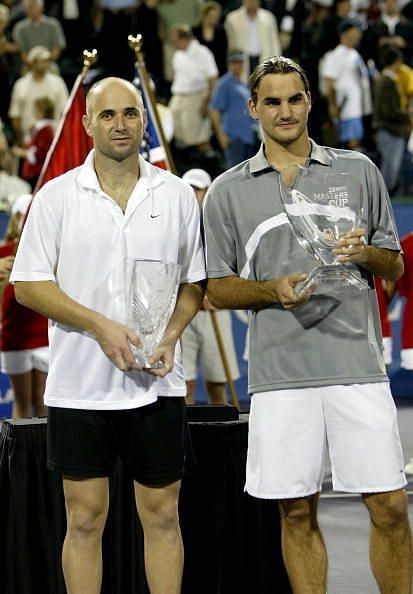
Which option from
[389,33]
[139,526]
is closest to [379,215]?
[139,526]

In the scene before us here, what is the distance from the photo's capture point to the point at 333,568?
650cm

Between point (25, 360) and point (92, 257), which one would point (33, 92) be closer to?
point (25, 360)

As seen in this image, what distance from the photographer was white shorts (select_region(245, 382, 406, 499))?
15.5ft

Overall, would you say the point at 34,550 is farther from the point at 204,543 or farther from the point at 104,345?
the point at 104,345

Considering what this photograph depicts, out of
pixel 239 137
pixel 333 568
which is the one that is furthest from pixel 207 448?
pixel 239 137

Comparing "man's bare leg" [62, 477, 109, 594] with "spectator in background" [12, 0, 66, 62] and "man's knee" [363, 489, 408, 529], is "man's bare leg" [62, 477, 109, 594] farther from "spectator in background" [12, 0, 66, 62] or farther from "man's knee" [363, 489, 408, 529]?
"spectator in background" [12, 0, 66, 62]

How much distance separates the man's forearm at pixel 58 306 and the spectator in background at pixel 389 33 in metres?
11.6

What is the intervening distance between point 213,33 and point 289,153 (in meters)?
11.4

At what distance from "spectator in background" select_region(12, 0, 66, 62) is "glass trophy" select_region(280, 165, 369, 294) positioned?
455 inches

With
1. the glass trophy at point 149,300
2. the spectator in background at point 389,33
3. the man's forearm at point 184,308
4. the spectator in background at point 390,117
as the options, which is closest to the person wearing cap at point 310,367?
the man's forearm at point 184,308

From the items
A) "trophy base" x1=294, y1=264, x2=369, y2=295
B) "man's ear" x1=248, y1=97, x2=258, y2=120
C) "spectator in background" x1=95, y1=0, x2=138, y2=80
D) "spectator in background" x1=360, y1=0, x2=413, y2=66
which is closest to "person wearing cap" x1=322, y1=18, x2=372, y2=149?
"spectator in background" x1=360, y1=0, x2=413, y2=66

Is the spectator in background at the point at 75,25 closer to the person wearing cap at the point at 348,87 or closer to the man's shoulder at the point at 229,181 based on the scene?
the person wearing cap at the point at 348,87

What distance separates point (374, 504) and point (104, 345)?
3.69ft

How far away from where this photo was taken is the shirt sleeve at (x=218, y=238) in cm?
487
